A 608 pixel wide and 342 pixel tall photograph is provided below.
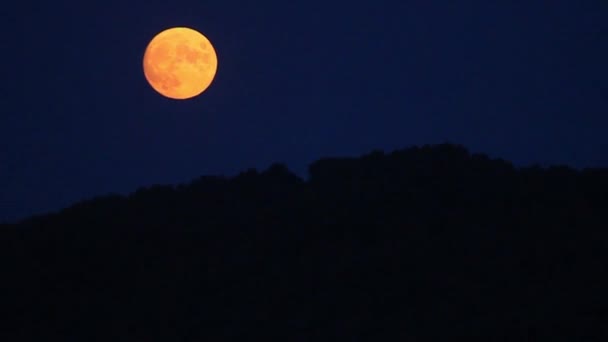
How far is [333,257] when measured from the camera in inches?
743

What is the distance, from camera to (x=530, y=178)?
2273 cm

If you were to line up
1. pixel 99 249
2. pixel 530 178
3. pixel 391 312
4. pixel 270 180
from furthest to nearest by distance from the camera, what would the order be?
pixel 270 180 → pixel 530 178 → pixel 99 249 → pixel 391 312

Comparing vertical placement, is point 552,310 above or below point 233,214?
below

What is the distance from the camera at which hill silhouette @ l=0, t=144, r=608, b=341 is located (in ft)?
50.6

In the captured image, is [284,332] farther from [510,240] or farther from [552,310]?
[510,240]

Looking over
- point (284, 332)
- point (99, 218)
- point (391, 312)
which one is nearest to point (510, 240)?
point (391, 312)

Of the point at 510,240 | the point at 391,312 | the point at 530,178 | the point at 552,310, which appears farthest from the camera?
the point at 530,178

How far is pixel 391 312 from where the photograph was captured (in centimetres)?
1598

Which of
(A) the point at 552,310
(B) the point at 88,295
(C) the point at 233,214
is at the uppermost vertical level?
(C) the point at 233,214

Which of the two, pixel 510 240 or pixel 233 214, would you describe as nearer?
pixel 510 240

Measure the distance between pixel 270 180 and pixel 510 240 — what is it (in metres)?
7.74

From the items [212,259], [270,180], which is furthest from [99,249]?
[270,180]

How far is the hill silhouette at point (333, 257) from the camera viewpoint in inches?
607

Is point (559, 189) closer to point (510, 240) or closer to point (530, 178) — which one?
point (530, 178)
